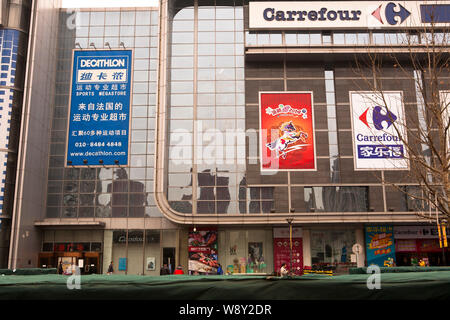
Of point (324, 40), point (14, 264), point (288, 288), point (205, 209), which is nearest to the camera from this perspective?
point (288, 288)

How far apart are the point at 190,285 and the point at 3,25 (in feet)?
127

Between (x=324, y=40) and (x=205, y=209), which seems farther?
(x=324, y=40)

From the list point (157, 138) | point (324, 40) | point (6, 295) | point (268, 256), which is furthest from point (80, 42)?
point (6, 295)

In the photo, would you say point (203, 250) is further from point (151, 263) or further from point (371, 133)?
point (371, 133)

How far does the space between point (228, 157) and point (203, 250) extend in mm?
8052

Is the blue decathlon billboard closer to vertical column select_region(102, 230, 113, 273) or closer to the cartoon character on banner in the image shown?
vertical column select_region(102, 230, 113, 273)

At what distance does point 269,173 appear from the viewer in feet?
120

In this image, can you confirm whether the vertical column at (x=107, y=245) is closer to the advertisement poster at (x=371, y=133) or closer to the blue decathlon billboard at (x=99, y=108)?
the blue decathlon billboard at (x=99, y=108)

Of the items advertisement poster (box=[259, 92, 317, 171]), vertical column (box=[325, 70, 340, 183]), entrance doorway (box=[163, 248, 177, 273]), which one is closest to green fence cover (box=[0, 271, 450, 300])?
advertisement poster (box=[259, 92, 317, 171])

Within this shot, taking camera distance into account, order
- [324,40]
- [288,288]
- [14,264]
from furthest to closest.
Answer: [324,40]
[14,264]
[288,288]

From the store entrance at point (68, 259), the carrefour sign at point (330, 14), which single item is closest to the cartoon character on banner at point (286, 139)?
the carrefour sign at point (330, 14)

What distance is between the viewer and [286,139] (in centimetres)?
3688

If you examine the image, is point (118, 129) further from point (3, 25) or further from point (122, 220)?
point (3, 25)

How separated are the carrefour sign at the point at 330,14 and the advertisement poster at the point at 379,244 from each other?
17574 millimetres
